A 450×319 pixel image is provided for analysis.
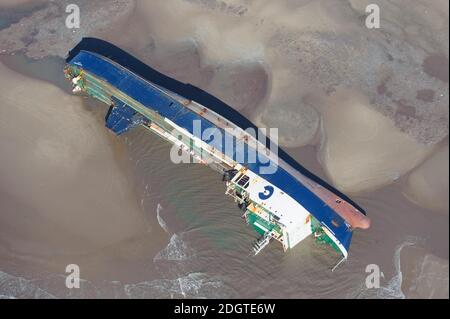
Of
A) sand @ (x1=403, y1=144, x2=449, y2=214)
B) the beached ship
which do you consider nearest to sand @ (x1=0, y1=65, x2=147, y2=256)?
the beached ship

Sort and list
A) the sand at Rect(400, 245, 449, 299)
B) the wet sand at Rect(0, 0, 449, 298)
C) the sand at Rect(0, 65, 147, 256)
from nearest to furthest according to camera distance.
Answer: the sand at Rect(400, 245, 449, 299)
the wet sand at Rect(0, 0, 449, 298)
the sand at Rect(0, 65, 147, 256)

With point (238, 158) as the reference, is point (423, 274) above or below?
below

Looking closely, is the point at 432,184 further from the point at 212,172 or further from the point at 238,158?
the point at 212,172

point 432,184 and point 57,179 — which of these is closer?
point 432,184

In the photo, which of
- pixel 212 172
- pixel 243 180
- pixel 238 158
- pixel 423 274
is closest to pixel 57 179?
pixel 212 172

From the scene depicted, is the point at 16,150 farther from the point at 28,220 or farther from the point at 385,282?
the point at 385,282

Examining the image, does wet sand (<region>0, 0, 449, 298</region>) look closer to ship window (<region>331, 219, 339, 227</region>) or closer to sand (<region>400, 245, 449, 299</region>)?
sand (<region>400, 245, 449, 299</region>)
